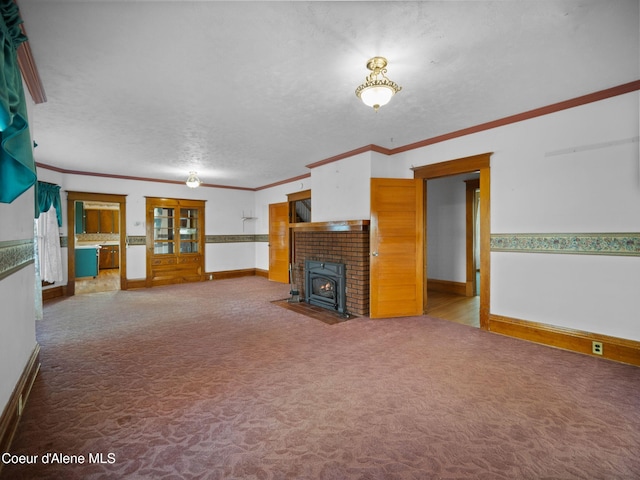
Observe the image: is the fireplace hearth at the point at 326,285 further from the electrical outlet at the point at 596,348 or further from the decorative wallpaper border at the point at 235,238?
the decorative wallpaper border at the point at 235,238

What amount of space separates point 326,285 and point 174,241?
4.60 metres

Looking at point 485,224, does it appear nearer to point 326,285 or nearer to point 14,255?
point 326,285

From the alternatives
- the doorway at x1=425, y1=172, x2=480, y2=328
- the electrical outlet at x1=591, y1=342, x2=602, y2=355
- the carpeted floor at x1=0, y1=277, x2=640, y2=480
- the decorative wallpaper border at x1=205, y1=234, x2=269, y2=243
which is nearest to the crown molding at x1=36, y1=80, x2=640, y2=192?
the doorway at x1=425, y1=172, x2=480, y2=328

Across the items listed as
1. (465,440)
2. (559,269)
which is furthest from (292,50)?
(559,269)

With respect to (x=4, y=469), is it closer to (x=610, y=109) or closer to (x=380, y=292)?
(x=380, y=292)

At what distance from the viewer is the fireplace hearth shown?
4.57 metres

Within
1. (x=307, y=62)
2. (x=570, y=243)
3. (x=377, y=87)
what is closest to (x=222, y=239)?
(x=307, y=62)

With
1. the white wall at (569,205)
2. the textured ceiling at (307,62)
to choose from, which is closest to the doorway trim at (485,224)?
the white wall at (569,205)

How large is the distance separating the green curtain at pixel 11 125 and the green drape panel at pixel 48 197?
4.79 metres

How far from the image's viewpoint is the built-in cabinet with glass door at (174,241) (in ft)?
23.2

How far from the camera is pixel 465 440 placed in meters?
1.75

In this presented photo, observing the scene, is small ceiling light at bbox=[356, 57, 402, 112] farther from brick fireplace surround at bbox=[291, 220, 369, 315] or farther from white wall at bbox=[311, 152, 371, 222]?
brick fireplace surround at bbox=[291, 220, 369, 315]

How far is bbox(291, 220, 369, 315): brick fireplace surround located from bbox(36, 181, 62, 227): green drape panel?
4.74 metres

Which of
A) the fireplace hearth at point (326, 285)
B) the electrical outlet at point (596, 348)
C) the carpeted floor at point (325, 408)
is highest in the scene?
the fireplace hearth at point (326, 285)
